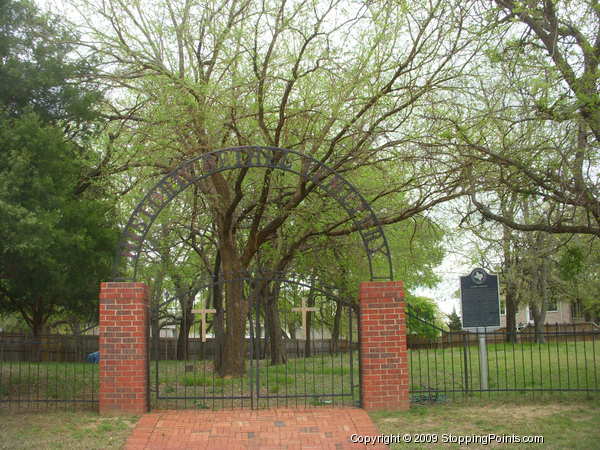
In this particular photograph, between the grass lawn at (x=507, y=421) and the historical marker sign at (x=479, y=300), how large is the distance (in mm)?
1327

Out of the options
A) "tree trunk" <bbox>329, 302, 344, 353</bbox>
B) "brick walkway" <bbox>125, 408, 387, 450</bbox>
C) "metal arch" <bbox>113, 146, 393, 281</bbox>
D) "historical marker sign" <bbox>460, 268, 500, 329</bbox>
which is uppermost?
"metal arch" <bbox>113, 146, 393, 281</bbox>

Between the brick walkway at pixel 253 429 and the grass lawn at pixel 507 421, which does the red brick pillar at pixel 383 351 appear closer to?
the grass lawn at pixel 507 421

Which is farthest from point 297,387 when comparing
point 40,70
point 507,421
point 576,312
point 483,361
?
point 576,312

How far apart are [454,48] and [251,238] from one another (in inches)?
250

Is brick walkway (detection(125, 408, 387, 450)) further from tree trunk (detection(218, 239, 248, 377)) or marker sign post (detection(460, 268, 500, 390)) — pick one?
tree trunk (detection(218, 239, 248, 377))

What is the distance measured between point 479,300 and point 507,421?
7.63 feet

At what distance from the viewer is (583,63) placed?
9.80 m

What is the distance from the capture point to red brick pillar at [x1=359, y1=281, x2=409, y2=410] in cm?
993

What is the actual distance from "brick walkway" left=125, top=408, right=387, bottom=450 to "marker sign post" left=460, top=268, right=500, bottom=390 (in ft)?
8.35

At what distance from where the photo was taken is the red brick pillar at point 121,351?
9750mm

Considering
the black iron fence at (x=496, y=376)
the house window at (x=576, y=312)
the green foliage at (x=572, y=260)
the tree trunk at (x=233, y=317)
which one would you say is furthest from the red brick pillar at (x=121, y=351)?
the house window at (x=576, y=312)

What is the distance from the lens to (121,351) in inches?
384

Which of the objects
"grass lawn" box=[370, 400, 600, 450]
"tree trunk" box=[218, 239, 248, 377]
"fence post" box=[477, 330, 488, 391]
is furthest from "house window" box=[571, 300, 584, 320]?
"grass lawn" box=[370, 400, 600, 450]

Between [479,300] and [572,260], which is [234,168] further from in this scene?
[572,260]
